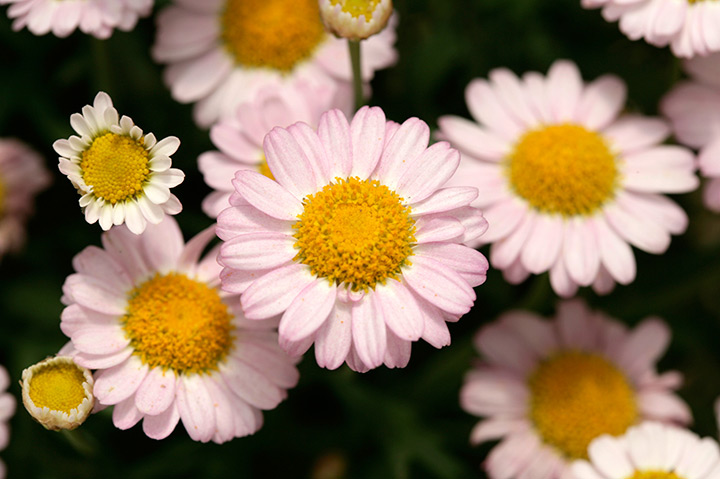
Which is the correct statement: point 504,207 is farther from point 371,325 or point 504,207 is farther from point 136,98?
point 136,98

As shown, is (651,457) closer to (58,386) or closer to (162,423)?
(162,423)

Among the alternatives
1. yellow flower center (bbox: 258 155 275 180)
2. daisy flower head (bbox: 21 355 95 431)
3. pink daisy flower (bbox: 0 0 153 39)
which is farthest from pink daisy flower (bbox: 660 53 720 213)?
daisy flower head (bbox: 21 355 95 431)

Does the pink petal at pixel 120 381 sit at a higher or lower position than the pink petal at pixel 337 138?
lower

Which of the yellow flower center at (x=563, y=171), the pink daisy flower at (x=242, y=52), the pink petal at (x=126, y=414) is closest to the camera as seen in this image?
the pink petal at (x=126, y=414)

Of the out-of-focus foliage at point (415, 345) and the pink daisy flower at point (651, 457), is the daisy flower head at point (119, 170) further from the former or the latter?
the pink daisy flower at point (651, 457)

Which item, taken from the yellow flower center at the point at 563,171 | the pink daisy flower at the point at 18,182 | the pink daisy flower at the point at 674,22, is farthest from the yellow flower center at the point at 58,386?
the pink daisy flower at the point at 674,22

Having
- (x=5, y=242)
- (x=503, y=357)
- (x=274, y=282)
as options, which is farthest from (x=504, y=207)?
(x=5, y=242)
